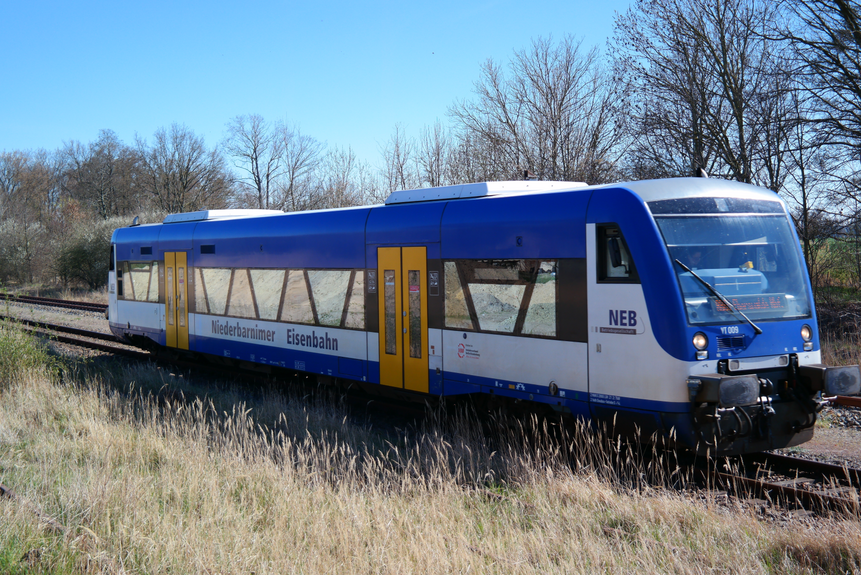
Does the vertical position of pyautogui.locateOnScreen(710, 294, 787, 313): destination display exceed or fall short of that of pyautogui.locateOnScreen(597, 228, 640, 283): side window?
it falls short

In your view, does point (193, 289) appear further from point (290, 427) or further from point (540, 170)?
point (540, 170)

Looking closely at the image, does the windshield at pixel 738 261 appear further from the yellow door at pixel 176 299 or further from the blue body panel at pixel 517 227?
the yellow door at pixel 176 299

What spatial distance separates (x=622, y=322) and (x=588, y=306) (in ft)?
1.35

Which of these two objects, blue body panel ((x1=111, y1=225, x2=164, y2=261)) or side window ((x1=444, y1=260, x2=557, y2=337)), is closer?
side window ((x1=444, y1=260, x2=557, y2=337))

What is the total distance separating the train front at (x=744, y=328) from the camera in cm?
613

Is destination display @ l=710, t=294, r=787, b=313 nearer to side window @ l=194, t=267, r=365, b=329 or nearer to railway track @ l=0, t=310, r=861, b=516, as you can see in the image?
railway track @ l=0, t=310, r=861, b=516

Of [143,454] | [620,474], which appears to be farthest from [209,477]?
[620,474]

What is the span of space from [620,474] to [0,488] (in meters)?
5.87

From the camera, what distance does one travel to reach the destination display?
20.8ft

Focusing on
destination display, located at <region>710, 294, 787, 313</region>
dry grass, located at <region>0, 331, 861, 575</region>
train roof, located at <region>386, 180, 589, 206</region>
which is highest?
train roof, located at <region>386, 180, 589, 206</region>

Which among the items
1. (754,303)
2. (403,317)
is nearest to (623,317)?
(754,303)

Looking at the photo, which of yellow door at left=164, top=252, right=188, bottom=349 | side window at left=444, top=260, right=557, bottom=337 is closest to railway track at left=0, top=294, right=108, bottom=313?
yellow door at left=164, top=252, right=188, bottom=349

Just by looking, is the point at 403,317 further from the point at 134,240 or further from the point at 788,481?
the point at 134,240

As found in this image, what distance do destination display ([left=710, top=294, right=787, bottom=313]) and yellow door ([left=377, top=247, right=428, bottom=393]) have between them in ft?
11.9
